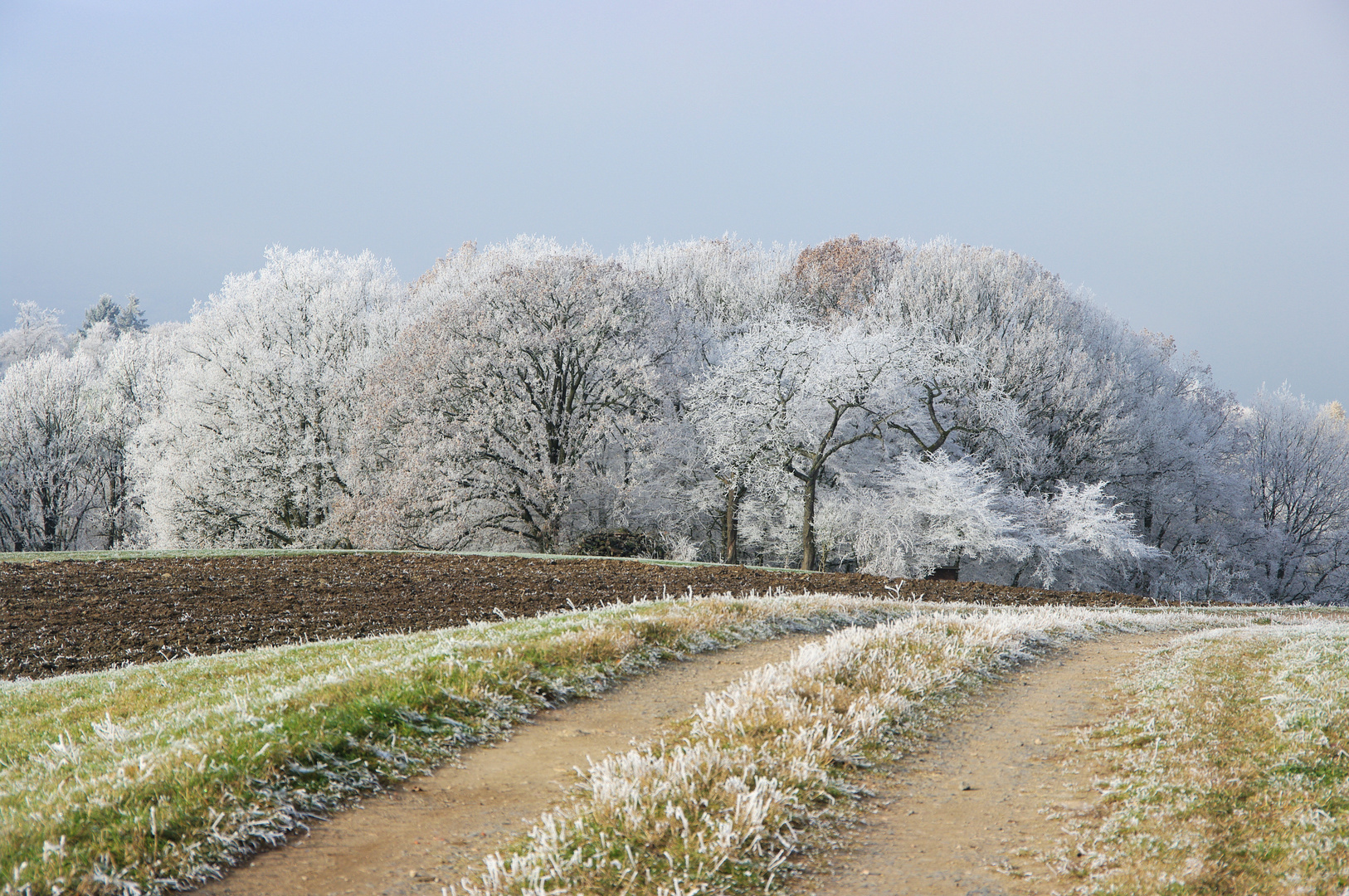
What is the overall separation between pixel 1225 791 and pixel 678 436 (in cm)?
2915

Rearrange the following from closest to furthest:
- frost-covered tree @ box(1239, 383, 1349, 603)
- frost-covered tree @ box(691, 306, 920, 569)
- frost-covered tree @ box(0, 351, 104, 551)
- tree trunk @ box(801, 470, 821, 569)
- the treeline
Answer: the treeline → frost-covered tree @ box(691, 306, 920, 569) → tree trunk @ box(801, 470, 821, 569) → frost-covered tree @ box(0, 351, 104, 551) → frost-covered tree @ box(1239, 383, 1349, 603)

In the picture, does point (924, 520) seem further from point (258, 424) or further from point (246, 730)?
point (246, 730)

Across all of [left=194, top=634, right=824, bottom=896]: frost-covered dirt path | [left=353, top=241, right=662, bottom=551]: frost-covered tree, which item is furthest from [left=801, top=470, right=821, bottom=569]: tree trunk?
[left=194, top=634, right=824, bottom=896]: frost-covered dirt path

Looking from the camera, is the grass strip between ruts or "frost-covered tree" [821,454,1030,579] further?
"frost-covered tree" [821,454,1030,579]

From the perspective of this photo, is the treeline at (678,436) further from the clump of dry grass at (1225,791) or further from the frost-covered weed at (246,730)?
the clump of dry grass at (1225,791)

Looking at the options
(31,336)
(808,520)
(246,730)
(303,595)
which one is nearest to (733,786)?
(246,730)

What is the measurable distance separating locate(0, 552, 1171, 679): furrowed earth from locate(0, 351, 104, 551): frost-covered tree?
2924cm

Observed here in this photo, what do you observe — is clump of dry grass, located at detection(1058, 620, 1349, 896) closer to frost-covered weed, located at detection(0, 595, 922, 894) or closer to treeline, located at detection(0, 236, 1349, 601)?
frost-covered weed, located at detection(0, 595, 922, 894)

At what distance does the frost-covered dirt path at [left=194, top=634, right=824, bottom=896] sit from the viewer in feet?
13.4

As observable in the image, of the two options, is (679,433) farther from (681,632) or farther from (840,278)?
(681,632)

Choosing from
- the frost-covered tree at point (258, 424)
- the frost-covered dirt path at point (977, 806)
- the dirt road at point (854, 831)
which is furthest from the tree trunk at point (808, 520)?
the dirt road at point (854, 831)

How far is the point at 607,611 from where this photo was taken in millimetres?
10875

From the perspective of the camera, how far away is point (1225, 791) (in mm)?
5027

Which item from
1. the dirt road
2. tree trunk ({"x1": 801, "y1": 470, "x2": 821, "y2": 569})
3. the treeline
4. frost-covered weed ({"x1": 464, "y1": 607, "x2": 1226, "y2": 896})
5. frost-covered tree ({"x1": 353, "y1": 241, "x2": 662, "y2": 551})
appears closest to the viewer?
frost-covered weed ({"x1": 464, "y1": 607, "x2": 1226, "y2": 896})
